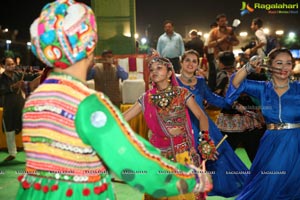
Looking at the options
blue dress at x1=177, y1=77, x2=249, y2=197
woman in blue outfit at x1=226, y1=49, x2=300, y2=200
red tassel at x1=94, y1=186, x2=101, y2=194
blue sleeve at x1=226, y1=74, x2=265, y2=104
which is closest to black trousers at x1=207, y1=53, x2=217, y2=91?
blue dress at x1=177, y1=77, x2=249, y2=197

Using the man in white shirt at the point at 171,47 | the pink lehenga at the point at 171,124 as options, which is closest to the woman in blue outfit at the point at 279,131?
the pink lehenga at the point at 171,124

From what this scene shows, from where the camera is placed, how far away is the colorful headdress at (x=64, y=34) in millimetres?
1625

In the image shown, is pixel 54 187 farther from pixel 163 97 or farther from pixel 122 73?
pixel 122 73

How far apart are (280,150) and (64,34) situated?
3069 millimetres

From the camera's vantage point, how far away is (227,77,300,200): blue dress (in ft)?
13.3

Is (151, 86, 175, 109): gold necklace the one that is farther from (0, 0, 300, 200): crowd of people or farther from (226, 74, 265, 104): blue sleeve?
(226, 74, 265, 104): blue sleeve

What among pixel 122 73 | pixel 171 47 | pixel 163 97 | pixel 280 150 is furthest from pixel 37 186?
pixel 171 47

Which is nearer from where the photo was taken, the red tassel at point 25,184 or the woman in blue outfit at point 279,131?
the red tassel at point 25,184

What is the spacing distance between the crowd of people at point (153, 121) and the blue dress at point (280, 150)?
0.4 inches

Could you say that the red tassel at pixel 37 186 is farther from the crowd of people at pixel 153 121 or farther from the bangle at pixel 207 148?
the bangle at pixel 207 148

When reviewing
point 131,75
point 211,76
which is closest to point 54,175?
point 131,75

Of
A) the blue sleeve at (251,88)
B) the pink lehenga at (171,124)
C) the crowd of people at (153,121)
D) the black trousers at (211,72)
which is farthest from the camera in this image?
the black trousers at (211,72)

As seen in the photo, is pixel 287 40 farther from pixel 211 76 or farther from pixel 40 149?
pixel 40 149

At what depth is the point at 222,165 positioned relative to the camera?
18.2ft
